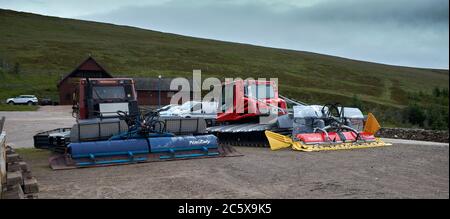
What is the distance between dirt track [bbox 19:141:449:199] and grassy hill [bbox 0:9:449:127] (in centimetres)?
4534

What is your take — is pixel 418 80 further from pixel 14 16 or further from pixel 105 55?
pixel 14 16

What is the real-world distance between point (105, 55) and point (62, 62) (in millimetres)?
11492

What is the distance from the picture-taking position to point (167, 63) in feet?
291

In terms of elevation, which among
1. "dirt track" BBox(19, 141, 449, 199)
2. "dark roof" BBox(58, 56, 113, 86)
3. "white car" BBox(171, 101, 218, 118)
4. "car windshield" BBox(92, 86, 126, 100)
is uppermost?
"dark roof" BBox(58, 56, 113, 86)

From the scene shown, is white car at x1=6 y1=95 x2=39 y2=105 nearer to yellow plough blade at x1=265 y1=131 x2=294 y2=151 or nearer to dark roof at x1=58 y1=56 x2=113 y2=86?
dark roof at x1=58 y1=56 x2=113 y2=86

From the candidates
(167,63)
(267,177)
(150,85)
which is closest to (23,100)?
(150,85)

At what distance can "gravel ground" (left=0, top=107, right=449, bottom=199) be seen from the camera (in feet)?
27.5

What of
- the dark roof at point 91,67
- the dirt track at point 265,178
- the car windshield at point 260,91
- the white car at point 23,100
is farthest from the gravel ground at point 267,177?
the dark roof at point 91,67

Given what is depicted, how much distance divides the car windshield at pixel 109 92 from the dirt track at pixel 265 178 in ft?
8.88

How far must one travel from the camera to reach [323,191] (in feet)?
27.7

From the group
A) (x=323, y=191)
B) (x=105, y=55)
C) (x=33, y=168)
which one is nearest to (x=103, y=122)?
(x=33, y=168)

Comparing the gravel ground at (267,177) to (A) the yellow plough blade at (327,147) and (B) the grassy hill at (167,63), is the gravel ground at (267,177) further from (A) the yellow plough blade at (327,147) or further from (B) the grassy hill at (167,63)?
(B) the grassy hill at (167,63)

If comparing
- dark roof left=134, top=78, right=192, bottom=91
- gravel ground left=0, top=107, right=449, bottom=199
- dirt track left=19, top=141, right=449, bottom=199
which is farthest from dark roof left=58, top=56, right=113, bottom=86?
dirt track left=19, top=141, right=449, bottom=199

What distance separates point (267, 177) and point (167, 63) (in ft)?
262
